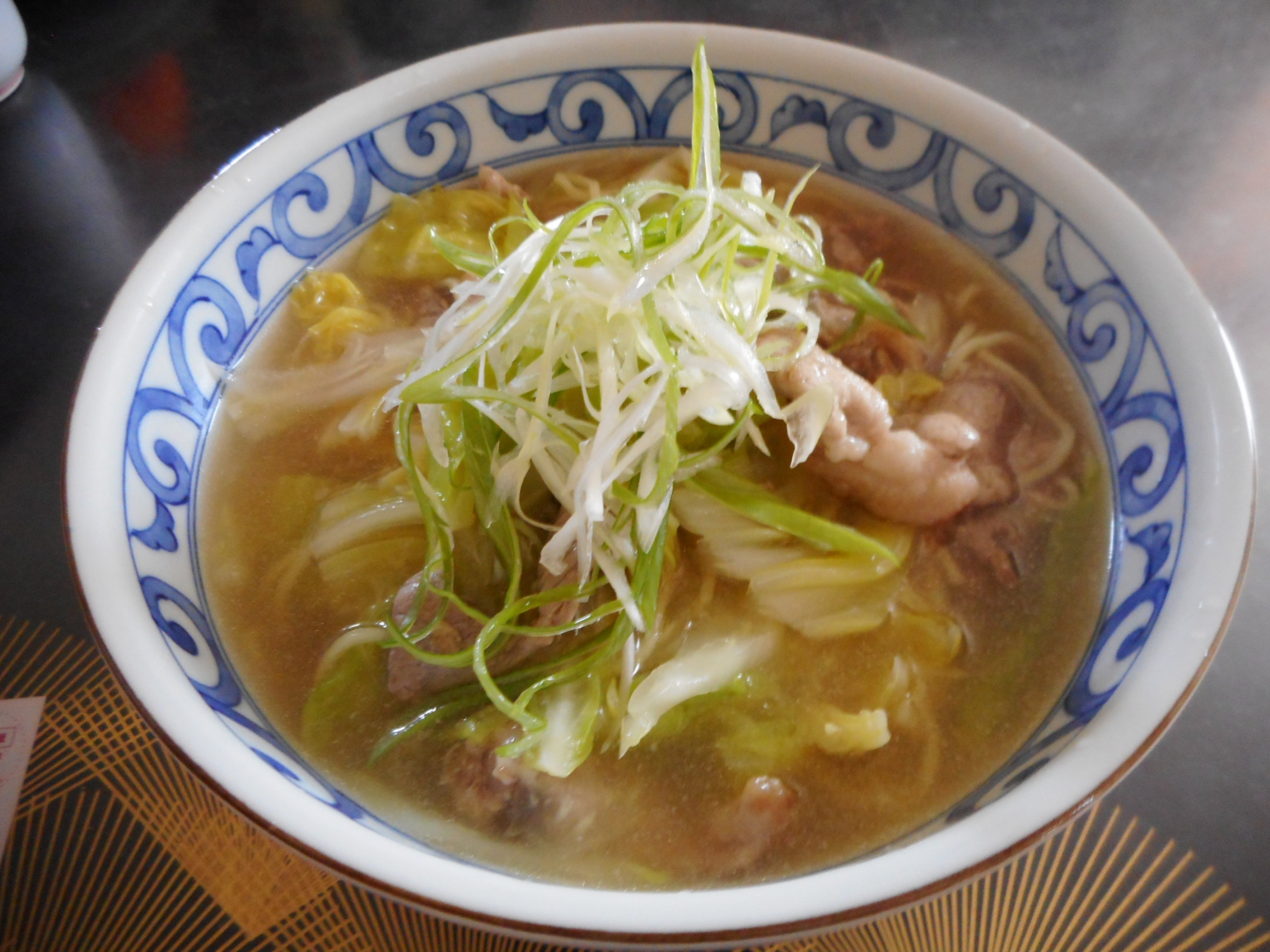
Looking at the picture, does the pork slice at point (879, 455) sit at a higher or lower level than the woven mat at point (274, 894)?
higher

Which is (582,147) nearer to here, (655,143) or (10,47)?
(655,143)

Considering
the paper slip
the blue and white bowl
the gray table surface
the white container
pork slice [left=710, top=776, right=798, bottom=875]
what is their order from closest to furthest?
the blue and white bowl < pork slice [left=710, top=776, right=798, bottom=875] < the paper slip < the gray table surface < the white container

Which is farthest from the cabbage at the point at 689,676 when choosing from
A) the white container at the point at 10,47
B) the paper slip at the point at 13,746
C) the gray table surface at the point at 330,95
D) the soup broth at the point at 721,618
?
the white container at the point at 10,47

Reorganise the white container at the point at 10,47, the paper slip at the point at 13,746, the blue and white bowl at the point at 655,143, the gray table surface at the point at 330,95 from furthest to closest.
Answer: the white container at the point at 10,47
the gray table surface at the point at 330,95
the paper slip at the point at 13,746
the blue and white bowl at the point at 655,143

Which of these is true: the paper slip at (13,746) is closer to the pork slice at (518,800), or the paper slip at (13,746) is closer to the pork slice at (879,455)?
the pork slice at (518,800)

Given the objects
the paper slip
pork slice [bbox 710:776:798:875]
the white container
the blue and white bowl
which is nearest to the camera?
the blue and white bowl

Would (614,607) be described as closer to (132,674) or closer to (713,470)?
(713,470)

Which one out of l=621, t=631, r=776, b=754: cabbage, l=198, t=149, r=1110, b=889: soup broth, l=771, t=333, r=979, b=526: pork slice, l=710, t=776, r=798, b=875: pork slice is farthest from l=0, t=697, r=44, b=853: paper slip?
l=771, t=333, r=979, b=526: pork slice

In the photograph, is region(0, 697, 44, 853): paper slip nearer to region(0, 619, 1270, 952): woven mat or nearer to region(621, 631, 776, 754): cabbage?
region(0, 619, 1270, 952): woven mat
